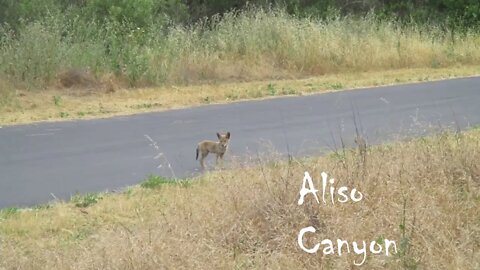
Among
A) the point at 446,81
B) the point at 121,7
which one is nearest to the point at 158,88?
the point at 121,7

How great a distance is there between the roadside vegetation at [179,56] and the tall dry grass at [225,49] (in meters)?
0.03

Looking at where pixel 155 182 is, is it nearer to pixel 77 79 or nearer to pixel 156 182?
pixel 156 182

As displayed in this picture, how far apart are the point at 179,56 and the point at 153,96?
3.32 metres

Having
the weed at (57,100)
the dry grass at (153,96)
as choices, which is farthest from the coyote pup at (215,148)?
the weed at (57,100)

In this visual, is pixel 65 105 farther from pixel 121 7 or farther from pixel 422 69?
pixel 422 69

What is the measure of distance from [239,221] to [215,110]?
8.16 meters

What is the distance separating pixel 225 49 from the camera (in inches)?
803

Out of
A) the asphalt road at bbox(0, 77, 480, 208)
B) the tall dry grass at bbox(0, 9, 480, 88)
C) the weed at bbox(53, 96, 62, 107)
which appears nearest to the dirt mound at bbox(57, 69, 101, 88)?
the tall dry grass at bbox(0, 9, 480, 88)

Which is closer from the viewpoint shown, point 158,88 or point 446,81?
point 158,88

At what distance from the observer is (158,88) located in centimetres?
1675

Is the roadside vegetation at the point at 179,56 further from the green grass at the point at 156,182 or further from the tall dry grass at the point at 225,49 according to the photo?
the green grass at the point at 156,182

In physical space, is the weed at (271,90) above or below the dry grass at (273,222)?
below

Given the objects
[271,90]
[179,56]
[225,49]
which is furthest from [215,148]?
[225,49]

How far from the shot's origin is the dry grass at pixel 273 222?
5.60 m
